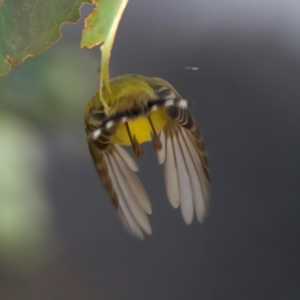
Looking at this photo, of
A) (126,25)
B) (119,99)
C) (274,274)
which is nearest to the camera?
(119,99)

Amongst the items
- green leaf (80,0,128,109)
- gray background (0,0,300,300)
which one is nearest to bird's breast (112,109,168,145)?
green leaf (80,0,128,109)

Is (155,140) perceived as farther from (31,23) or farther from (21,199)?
(21,199)

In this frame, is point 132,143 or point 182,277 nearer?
point 132,143

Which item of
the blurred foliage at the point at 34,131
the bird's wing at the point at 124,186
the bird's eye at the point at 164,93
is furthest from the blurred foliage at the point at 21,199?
the bird's eye at the point at 164,93

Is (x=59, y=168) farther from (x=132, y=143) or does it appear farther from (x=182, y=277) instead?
(x=132, y=143)

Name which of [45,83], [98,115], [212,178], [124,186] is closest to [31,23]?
[98,115]

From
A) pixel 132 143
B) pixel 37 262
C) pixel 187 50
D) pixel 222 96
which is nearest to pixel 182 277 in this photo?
pixel 37 262

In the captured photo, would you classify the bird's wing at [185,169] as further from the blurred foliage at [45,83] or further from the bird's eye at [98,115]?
the blurred foliage at [45,83]
